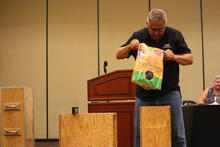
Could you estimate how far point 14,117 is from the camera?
4195 millimetres

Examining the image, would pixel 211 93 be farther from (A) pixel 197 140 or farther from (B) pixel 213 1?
(B) pixel 213 1

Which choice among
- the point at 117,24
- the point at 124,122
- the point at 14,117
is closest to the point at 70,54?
the point at 117,24

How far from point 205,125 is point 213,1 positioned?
10.5 ft

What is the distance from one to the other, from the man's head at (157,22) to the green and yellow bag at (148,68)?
0.14m

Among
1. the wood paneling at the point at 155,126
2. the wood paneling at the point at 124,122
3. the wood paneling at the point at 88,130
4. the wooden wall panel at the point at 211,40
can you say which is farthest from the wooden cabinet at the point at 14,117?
the wooden wall panel at the point at 211,40

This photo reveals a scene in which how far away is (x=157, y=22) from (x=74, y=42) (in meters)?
4.06

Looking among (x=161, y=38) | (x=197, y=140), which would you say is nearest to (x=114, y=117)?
(x=161, y=38)

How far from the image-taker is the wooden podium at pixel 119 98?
3480 mm

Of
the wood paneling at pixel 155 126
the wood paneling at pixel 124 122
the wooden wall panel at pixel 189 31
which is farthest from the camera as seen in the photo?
the wooden wall panel at pixel 189 31

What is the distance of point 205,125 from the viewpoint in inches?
146

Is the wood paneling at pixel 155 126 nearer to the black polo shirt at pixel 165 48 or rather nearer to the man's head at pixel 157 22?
the black polo shirt at pixel 165 48

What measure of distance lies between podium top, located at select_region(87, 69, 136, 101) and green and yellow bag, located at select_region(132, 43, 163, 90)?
120 centimetres

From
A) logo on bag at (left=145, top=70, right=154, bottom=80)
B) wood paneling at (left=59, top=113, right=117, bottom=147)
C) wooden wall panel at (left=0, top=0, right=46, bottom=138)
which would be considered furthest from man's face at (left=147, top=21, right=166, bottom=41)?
wooden wall panel at (left=0, top=0, right=46, bottom=138)

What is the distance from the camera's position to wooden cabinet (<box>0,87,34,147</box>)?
13.7ft
